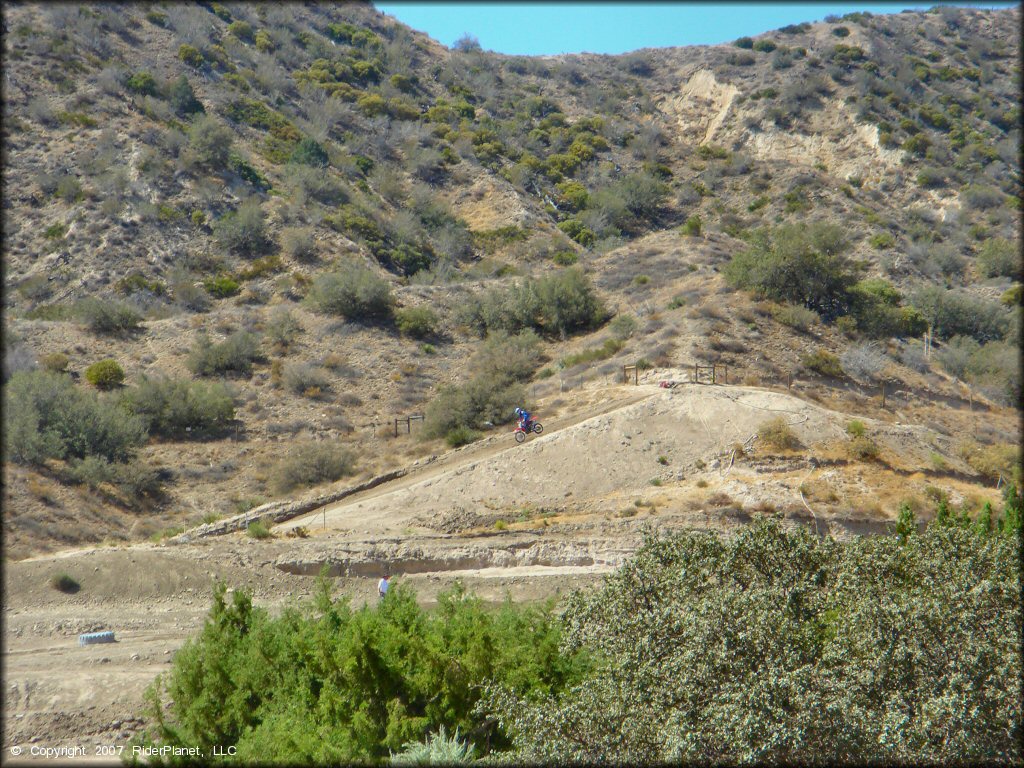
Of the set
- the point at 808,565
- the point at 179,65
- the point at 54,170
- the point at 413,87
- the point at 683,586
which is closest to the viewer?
the point at 683,586

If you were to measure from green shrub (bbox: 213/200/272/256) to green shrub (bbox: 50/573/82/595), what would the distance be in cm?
2892

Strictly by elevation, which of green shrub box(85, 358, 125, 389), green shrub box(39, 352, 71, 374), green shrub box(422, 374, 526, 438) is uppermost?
green shrub box(39, 352, 71, 374)

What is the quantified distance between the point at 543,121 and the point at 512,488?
53637 millimetres

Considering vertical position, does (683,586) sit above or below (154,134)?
below

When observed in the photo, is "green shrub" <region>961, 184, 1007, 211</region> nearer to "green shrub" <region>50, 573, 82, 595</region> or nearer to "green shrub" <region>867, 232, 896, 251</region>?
"green shrub" <region>867, 232, 896, 251</region>

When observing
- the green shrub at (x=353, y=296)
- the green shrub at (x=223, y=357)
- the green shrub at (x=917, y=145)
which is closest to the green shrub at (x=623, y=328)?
the green shrub at (x=353, y=296)

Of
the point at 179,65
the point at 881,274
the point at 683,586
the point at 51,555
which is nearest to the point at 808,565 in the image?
the point at 683,586

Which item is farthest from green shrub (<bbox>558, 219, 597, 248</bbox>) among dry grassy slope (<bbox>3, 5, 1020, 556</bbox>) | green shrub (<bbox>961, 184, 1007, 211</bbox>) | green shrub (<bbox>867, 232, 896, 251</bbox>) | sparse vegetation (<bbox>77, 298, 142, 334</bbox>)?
sparse vegetation (<bbox>77, 298, 142, 334</bbox>)

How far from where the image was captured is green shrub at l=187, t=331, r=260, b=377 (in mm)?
34844

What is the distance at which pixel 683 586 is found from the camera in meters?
11.8

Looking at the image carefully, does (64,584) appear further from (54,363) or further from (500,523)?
(54,363)

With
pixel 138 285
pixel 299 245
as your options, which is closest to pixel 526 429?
pixel 299 245

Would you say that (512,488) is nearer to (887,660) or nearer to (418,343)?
(418,343)

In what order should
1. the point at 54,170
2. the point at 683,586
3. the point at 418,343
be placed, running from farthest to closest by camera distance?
the point at 54,170 < the point at 418,343 < the point at 683,586
